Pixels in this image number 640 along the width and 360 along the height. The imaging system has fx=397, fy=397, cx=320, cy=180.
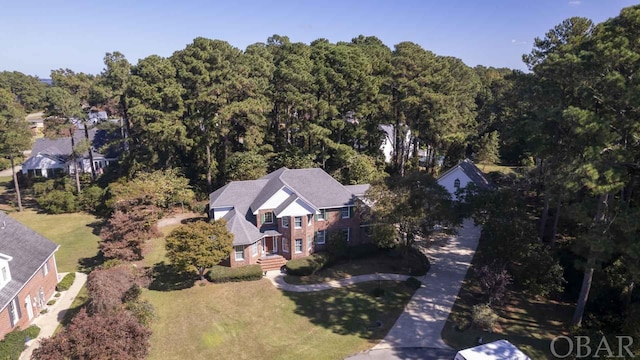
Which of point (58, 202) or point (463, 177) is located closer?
point (463, 177)

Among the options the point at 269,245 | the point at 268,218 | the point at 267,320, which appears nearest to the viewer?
the point at 267,320

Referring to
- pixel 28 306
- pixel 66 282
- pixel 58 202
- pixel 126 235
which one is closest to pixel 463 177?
pixel 126 235

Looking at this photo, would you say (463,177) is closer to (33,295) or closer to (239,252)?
(239,252)

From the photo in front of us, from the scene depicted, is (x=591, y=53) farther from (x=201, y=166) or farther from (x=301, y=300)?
(x=201, y=166)

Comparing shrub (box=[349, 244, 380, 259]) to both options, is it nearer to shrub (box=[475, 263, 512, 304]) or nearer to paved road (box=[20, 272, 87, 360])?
shrub (box=[475, 263, 512, 304])

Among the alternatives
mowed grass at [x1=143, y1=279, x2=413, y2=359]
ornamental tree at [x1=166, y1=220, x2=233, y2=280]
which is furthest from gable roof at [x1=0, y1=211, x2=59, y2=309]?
ornamental tree at [x1=166, y1=220, x2=233, y2=280]

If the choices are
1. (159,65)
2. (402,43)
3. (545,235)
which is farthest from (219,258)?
(402,43)

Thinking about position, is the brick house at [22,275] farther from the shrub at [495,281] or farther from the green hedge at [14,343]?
the shrub at [495,281]
